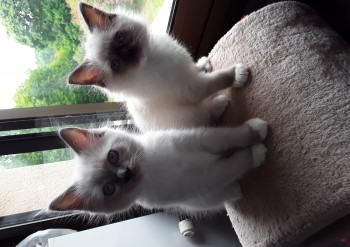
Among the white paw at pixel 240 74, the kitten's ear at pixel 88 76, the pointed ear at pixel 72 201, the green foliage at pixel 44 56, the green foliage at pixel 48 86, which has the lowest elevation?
the green foliage at pixel 48 86

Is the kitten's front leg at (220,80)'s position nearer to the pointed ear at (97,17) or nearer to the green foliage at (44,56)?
the pointed ear at (97,17)

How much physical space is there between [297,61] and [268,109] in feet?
0.56

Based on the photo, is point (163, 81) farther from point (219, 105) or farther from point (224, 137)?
point (224, 137)

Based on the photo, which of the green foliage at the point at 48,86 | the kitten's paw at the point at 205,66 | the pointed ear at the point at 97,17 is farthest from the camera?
the green foliage at the point at 48,86

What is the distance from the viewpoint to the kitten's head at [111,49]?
1.26 meters

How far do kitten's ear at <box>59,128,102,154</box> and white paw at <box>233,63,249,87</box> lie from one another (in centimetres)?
52

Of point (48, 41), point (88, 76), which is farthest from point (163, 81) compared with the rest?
point (48, 41)

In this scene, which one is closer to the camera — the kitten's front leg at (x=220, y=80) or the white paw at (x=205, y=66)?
the kitten's front leg at (x=220, y=80)

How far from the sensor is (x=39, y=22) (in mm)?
1574

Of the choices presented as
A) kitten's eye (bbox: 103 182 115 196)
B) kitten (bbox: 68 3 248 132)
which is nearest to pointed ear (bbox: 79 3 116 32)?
kitten (bbox: 68 3 248 132)

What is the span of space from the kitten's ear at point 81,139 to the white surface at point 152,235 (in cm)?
61

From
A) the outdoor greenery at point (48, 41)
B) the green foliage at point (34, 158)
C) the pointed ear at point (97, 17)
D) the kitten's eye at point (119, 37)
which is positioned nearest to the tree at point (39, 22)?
the outdoor greenery at point (48, 41)

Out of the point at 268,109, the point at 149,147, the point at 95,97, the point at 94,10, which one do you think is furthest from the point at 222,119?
the point at 95,97

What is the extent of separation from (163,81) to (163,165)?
1.14 ft
